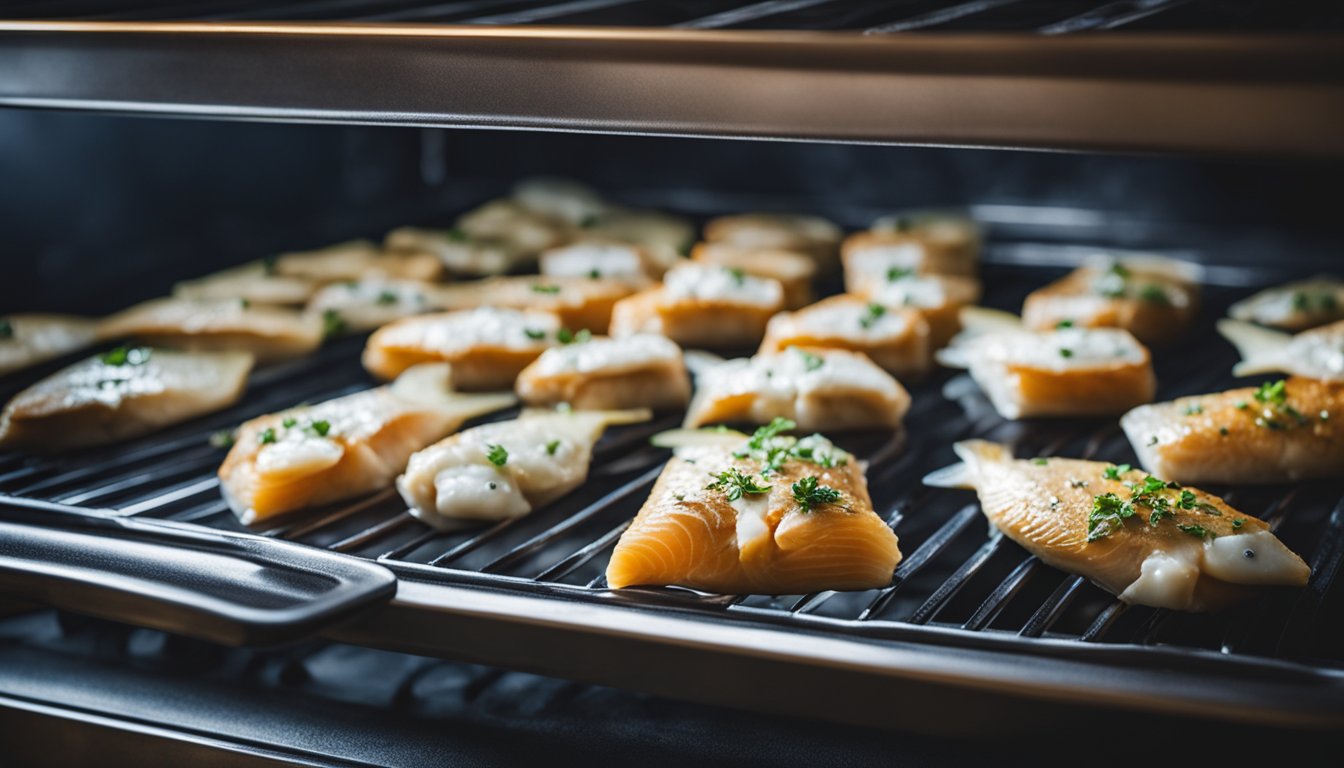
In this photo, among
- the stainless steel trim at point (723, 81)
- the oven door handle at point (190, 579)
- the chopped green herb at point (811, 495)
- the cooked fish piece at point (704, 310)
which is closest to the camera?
the stainless steel trim at point (723, 81)

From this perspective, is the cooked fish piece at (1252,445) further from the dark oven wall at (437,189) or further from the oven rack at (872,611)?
the dark oven wall at (437,189)

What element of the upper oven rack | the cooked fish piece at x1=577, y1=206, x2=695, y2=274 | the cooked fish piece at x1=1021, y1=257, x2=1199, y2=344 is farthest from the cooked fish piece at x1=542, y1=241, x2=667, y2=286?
the upper oven rack

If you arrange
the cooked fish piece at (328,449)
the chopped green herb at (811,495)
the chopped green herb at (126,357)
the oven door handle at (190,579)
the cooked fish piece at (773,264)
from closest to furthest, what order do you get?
the oven door handle at (190,579) < the chopped green herb at (811,495) < the cooked fish piece at (328,449) < the chopped green herb at (126,357) < the cooked fish piece at (773,264)

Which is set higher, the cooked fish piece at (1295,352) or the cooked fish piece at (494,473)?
the cooked fish piece at (1295,352)

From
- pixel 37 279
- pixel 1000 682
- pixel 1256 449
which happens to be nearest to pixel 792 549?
pixel 1000 682

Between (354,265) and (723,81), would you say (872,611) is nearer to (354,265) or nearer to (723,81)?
(723,81)

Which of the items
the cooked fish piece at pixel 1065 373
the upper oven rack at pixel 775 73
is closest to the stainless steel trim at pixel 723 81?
the upper oven rack at pixel 775 73

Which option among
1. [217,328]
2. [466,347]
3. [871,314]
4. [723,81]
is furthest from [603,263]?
[723,81]
